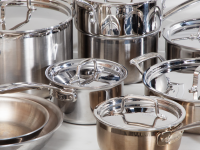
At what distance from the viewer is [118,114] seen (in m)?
0.72

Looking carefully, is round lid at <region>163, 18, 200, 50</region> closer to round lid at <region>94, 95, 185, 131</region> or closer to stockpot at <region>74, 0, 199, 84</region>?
stockpot at <region>74, 0, 199, 84</region>

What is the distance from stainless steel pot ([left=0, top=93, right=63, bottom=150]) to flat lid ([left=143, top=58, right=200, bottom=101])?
8.1 inches

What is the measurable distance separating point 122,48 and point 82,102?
24 centimetres

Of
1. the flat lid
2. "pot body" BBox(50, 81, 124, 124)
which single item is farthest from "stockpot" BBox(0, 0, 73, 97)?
the flat lid

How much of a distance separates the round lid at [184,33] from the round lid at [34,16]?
0.97 feet

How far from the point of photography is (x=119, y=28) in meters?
0.95

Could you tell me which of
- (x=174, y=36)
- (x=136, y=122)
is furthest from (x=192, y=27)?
(x=136, y=122)

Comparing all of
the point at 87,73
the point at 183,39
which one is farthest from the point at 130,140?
the point at 183,39

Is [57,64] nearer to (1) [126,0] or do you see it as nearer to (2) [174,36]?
(1) [126,0]

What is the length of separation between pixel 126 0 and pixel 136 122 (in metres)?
0.40

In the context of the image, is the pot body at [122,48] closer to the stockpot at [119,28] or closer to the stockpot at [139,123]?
the stockpot at [119,28]

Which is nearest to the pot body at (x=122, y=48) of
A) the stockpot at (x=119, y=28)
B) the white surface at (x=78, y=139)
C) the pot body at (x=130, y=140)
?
the stockpot at (x=119, y=28)

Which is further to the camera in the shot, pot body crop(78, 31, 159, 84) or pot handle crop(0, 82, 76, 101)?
pot body crop(78, 31, 159, 84)

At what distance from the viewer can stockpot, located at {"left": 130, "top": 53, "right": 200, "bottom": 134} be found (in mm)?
820
